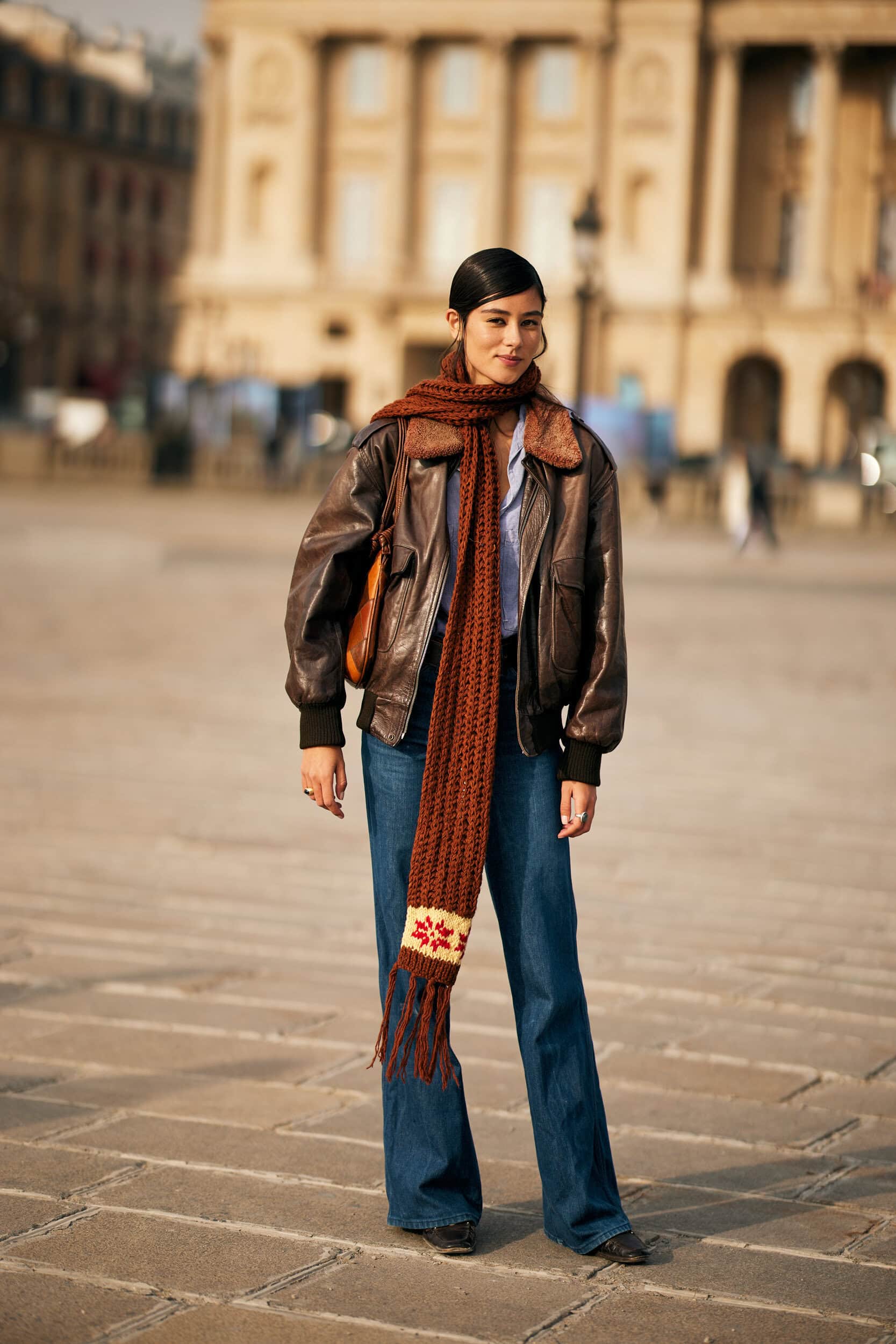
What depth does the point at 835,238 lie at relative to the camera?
6631 cm

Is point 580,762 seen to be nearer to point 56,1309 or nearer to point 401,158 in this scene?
point 56,1309

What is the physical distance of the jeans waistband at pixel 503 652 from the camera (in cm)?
378

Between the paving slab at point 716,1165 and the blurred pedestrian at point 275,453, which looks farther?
the blurred pedestrian at point 275,453

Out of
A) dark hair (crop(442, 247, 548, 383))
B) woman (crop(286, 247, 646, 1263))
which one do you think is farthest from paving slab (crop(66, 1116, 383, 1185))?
dark hair (crop(442, 247, 548, 383))

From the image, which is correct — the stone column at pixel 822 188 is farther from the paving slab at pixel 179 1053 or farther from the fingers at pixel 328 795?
the fingers at pixel 328 795

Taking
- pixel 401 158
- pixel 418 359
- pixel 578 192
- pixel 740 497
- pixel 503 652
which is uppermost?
pixel 401 158

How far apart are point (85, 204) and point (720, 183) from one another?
32283 millimetres

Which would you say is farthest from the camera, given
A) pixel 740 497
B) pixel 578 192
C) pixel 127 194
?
pixel 127 194

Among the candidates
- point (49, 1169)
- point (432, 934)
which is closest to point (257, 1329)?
point (432, 934)

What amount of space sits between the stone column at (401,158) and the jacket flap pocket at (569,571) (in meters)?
63.0

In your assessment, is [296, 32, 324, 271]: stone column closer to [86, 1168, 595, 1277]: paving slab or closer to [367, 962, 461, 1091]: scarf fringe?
[86, 1168, 595, 1277]: paving slab

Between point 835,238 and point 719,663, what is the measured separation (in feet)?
178

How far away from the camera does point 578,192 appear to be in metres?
64.8

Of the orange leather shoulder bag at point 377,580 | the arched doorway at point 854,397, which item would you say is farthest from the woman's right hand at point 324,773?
the arched doorway at point 854,397
